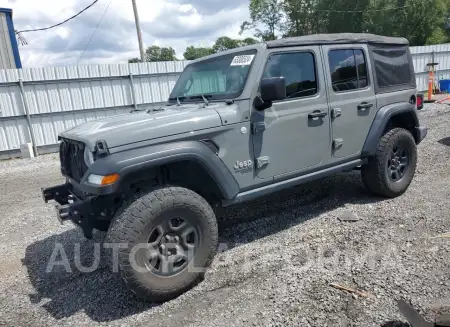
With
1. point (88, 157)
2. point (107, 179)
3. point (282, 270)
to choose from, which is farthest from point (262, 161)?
point (88, 157)

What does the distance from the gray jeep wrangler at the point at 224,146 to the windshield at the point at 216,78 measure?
0.05 feet

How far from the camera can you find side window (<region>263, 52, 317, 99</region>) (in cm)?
366

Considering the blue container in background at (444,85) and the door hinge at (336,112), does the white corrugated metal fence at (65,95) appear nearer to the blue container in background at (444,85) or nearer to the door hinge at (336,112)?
the door hinge at (336,112)

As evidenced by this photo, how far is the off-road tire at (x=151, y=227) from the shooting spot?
2.78m

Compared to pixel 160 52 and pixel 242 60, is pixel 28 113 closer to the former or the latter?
pixel 242 60

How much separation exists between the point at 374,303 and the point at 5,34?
52.5 ft

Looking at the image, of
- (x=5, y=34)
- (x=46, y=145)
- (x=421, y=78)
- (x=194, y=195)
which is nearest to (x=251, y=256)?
(x=194, y=195)

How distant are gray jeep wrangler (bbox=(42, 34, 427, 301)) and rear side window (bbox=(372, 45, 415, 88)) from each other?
0.05ft

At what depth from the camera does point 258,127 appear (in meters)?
3.45

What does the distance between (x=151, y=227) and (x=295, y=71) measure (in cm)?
221

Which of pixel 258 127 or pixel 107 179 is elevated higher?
pixel 258 127

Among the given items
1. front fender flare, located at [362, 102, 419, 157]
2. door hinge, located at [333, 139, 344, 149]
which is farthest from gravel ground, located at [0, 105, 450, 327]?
door hinge, located at [333, 139, 344, 149]

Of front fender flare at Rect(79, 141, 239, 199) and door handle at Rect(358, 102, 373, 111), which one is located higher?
door handle at Rect(358, 102, 373, 111)

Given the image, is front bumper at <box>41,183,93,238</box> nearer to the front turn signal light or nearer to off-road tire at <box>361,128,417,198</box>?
the front turn signal light
